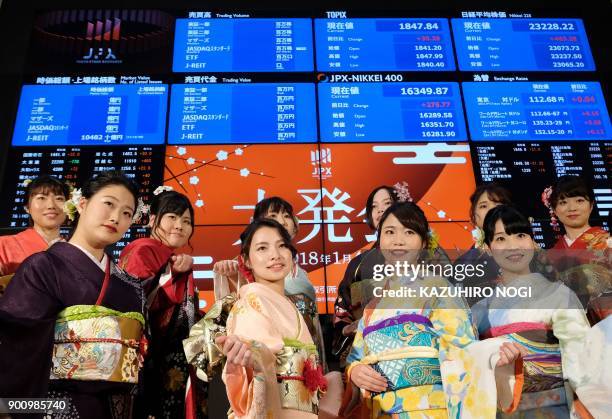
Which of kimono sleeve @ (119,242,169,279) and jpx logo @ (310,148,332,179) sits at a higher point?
jpx logo @ (310,148,332,179)

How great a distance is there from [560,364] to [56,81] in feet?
14.4

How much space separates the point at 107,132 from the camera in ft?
17.1

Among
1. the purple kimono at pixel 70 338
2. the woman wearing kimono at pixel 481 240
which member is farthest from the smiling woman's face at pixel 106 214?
the woman wearing kimono at pixel 481 240

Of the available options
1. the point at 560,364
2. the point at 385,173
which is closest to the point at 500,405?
the point at 560,364

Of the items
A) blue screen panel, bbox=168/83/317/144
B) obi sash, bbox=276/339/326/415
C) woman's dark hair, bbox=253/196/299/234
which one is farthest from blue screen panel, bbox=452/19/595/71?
obi sash, bbox=276/339/326/415

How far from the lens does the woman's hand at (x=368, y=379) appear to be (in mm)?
2830

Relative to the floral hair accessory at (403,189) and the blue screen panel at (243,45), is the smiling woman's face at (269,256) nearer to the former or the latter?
the floral hair accessory at (403,189)

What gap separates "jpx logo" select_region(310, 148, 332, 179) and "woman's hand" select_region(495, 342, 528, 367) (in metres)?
2.53

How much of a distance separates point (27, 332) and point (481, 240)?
2.33 m

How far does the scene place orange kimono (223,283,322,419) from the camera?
8.22 feet

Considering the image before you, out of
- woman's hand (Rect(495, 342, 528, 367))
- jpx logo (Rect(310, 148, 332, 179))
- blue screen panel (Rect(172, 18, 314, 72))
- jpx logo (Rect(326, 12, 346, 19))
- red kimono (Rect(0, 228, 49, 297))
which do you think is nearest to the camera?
woman's hand (Rect(495, 342, 528, 367))

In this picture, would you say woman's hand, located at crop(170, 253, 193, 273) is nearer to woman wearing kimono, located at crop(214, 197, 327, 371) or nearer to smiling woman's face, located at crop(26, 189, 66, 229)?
woman wearing kimono, located at crop(214, 197, 327, 371)

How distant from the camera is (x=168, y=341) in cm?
329

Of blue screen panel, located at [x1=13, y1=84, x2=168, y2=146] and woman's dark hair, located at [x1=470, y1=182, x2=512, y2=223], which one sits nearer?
woman's dark hair, located at [x1=470, y1=182, x2=512, y2=223]
